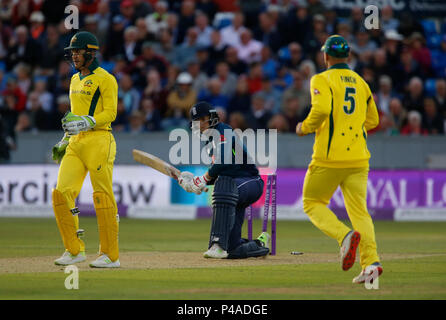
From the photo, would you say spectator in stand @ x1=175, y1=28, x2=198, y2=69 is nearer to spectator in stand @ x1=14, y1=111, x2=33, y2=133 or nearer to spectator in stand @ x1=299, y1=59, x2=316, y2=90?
spectator in stand @ x1=299, y1=59, x2=316, y2=90

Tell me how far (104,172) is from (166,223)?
27.2 feet

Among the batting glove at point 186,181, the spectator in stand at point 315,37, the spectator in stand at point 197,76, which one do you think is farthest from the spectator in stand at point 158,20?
the batting glove at point 186,181

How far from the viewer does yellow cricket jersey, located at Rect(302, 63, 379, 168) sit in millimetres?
8922

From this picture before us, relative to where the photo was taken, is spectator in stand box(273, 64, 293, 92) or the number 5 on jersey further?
spectator in stand box(273, 64, 293, 92)

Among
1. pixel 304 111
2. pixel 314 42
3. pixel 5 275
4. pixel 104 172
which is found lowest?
pixel 5 275

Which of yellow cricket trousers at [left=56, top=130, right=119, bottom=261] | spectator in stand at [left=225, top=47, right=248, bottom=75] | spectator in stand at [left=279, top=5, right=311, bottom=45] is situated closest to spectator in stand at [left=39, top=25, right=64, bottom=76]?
spectator in stand at [left=225, top=47, right=248, bottom=75]

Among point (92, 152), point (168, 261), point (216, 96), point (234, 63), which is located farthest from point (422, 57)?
point (92, 152)

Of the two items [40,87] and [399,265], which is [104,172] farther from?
[40,87]

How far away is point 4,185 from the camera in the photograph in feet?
63.5

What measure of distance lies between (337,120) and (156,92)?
12358 mm

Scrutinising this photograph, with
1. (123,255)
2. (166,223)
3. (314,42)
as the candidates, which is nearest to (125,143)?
(166,223)

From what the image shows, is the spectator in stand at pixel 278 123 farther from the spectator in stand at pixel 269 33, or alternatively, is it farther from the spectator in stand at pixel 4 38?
the spectator in stand at pixel 4 38

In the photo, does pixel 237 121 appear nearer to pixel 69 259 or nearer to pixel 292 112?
pixel 292 112

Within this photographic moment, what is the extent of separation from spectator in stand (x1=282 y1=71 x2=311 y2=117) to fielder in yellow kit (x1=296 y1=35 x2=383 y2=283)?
11048 millimetres
